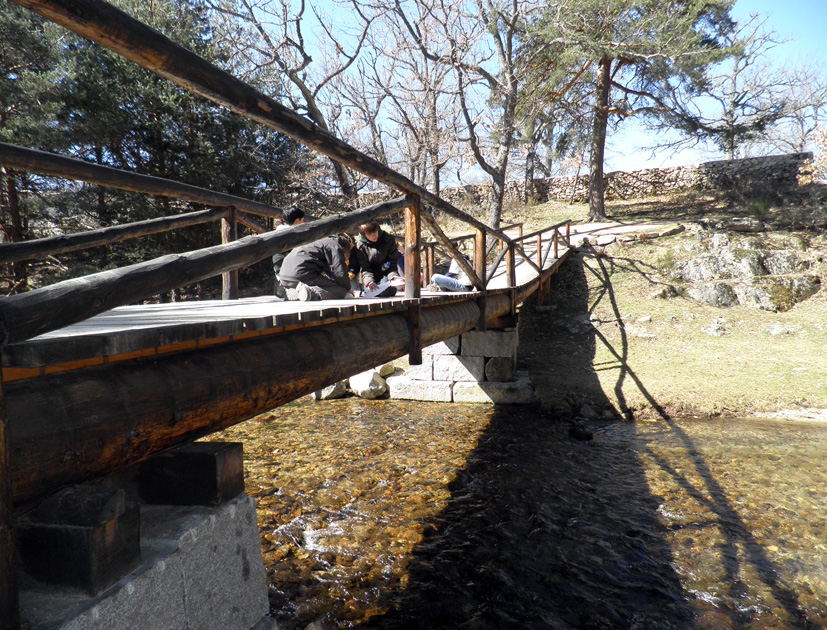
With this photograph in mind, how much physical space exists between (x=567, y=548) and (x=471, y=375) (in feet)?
13.5

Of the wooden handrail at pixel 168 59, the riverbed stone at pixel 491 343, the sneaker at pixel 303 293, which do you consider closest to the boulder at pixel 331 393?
the riverbed stone at pixel 491 343

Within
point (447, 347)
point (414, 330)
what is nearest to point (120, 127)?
point (447, 347)

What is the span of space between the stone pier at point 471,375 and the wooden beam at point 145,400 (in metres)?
5.17

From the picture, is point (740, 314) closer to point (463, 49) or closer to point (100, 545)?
point (463, 49)

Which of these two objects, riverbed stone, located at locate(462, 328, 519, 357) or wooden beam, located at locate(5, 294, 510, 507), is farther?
riverbed stone, located at locate(462, 328, 519, 357)

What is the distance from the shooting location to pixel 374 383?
25.1 ft

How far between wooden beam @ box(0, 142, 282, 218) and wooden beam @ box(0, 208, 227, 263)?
0.87 ft

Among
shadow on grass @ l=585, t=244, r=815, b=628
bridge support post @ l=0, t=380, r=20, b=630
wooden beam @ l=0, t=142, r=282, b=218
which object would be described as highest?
wooden beam @ l=0, t=142, r=282, b=218

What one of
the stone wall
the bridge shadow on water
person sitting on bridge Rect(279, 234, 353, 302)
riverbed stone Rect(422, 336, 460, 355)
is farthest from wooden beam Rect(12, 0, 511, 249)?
the stone wall

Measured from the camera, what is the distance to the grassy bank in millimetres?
6941

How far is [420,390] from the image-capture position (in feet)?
25.0

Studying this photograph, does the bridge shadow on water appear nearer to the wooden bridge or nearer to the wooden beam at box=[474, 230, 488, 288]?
the wooden bridge

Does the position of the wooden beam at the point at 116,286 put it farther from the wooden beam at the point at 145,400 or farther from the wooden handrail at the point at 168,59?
the wooden handrail at the point at 168,59

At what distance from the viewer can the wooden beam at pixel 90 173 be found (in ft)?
7.94
